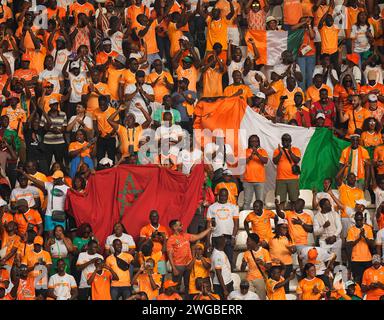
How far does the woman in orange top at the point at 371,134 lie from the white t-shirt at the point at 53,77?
517 cm

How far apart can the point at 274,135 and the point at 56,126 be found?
3.57 metres

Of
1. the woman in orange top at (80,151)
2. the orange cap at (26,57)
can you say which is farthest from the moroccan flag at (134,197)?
the orange cap at (26,57)

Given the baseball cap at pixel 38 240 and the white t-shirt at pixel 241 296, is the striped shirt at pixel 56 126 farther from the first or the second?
the white t-shirt at pixel 241 296

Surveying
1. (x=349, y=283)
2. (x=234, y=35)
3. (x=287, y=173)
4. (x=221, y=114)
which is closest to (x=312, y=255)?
(x=349, y=283)

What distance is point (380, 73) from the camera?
26.7 meters

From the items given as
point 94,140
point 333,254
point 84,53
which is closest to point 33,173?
point 94,140

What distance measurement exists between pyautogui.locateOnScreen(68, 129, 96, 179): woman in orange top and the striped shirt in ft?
0.88

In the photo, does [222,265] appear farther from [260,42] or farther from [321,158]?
[260,42]

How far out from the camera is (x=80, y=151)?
24.8m

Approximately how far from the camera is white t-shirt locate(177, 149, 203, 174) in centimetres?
2464

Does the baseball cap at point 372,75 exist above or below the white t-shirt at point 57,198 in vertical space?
above

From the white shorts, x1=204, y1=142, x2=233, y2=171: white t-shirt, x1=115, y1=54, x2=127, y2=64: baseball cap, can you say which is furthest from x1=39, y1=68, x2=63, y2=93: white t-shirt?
the white shorts

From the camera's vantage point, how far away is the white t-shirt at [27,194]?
2411 cm

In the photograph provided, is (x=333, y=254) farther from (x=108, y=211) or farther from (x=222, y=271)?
(x=108, y=211)
